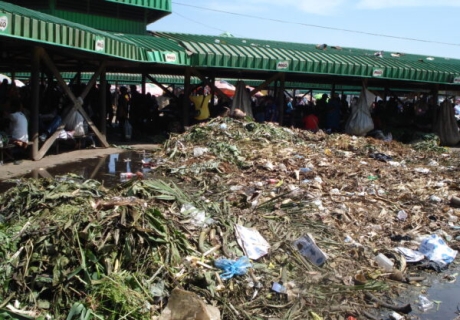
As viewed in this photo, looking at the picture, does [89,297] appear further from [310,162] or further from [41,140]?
[41,140]

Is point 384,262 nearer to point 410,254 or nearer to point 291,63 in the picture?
point 410,254

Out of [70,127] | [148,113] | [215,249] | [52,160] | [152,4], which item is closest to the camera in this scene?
[215,249]

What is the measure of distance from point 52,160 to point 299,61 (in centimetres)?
896

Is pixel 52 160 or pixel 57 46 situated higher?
pixel 57 46

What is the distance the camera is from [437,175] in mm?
11711

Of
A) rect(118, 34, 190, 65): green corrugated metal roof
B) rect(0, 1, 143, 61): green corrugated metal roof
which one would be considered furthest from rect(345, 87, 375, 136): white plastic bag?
rect(0, 1, 143, 61): green corrugated metal roof

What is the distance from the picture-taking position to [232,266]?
203 inches

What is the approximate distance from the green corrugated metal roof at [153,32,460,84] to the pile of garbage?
292 inches

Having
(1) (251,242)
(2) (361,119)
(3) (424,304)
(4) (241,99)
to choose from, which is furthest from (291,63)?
(3) (424,304)

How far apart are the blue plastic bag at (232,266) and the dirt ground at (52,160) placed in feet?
19.1

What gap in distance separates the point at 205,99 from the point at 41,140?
6.28 m

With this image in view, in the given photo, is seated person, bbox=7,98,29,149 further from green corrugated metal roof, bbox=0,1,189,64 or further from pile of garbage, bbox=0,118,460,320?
pile of garbage, bbox=0,118,460,320

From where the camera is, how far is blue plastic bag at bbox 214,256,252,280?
5.09m

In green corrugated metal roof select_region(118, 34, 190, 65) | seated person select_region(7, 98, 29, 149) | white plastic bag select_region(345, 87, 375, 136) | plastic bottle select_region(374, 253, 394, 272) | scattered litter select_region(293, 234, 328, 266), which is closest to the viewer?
scattered litter select_region(293, 234, 328, 266)
